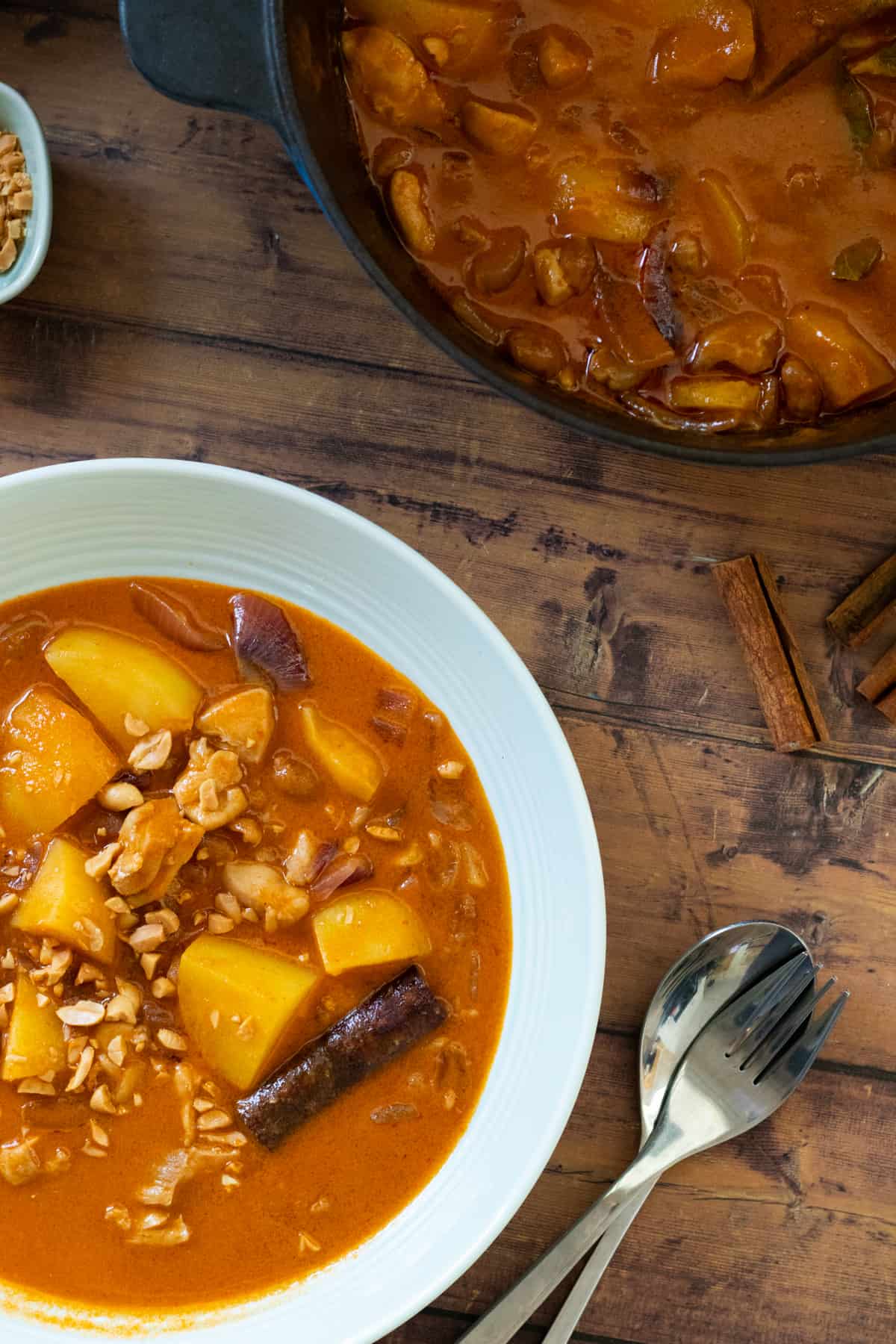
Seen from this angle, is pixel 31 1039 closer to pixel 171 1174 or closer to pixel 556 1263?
pixel 171 1174

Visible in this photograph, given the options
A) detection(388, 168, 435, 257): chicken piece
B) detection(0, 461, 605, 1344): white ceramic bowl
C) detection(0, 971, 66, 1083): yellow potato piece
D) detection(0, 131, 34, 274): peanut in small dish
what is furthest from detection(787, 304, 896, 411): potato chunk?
detection(0, 971, 66, 1083): yellow potato piece

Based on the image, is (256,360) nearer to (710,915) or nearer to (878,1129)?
(710,915)

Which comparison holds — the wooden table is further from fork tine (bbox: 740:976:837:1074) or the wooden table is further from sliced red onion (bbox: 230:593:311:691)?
sliced red onion (bbox: 230:593:311:691)

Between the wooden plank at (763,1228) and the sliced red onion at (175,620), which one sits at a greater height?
the sliced red onion at (175,620)

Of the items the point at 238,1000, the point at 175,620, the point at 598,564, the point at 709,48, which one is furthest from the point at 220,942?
the point at 709,48

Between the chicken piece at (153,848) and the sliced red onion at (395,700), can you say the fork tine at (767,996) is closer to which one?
the sliced red onion at (395,700)

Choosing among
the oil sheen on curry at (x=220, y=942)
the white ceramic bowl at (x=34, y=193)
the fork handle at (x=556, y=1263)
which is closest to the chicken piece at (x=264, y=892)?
the oil sheen on curry at (x=220, y=942)
